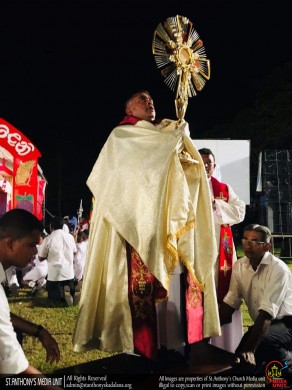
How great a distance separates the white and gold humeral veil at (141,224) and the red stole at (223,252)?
608 mm

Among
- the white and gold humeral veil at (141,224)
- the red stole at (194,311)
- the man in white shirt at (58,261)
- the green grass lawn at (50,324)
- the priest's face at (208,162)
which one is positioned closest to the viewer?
the white and gold humeral veil at (141,224)

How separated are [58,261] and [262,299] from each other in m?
4.90

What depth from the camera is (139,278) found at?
3.60 meters

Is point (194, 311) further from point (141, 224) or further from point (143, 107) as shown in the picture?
point (143, 107)

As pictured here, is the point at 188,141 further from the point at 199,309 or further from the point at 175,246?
the point at 199,309

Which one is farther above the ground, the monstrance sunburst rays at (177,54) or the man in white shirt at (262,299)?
the monstrance sunburst rays at (177,54)

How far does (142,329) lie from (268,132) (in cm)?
1827

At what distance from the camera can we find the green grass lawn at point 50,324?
430cm

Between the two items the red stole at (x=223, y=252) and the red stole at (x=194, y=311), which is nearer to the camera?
the red stole at (x=194, y=311)

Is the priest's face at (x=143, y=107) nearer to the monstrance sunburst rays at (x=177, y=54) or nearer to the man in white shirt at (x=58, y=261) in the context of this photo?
the monstrance sunburst rays at (x=177, y=54)

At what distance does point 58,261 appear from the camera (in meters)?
7.94

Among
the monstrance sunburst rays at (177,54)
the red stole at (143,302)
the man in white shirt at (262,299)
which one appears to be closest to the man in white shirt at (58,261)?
the man in white shirt at (262,299)

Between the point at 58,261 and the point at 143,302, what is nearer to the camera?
the point at 143,302

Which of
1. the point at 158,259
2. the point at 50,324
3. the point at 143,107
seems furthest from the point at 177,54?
the point at 50,324
